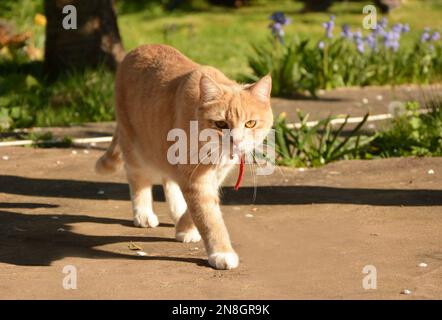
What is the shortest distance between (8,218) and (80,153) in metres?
1.80

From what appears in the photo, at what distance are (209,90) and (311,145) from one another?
2809mm

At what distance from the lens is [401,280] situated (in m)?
5.04

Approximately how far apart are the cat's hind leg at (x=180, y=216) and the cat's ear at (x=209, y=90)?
2.95 ft

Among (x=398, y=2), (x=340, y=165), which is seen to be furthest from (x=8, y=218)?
(x=398, y=2)

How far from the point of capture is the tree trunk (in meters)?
10.2

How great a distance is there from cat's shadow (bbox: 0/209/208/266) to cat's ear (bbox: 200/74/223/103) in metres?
0.97

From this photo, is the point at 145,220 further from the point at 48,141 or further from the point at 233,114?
the point at 48,141

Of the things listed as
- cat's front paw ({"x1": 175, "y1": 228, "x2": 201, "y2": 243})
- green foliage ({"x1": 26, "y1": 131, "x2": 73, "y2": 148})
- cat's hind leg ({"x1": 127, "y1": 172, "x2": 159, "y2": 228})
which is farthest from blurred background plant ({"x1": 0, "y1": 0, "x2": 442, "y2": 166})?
cat's front paw ({"x1": 175, "y1": 228, "x2": 201, "y2": 243})

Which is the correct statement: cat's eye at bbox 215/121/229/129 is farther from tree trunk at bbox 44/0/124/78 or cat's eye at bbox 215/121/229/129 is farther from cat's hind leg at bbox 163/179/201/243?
tree trunk at bbox 44/0/124/78

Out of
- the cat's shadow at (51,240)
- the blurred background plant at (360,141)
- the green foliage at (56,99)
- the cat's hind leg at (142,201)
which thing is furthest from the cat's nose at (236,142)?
the green foliage at (56,99)

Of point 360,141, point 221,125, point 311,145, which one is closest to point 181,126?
point 221,125

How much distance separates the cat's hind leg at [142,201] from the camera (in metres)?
6.33

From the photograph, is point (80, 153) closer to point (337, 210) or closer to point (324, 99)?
point (337, 210)

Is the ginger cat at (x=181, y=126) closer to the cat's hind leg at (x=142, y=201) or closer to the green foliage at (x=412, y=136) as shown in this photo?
the cat's hind leg at (x=142, y=201)
